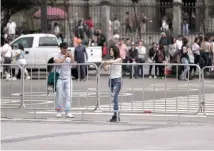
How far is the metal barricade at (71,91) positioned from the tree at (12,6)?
21.3 metres

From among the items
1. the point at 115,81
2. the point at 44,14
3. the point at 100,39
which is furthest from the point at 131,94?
the point at 44,14

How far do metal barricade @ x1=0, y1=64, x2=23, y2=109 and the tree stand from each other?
1984cm

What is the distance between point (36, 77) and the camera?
19438mm

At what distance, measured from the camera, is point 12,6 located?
4022cm

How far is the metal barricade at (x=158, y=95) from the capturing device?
17.1 m

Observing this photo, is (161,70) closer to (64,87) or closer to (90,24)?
(64,87)

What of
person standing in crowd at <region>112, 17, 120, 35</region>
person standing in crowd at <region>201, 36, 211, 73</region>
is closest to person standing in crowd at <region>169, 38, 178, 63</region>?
person standing in crowd at <region>201, 36, 211, 73</region>

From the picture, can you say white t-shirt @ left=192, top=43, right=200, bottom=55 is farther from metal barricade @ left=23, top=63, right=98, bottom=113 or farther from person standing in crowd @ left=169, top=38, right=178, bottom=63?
metal barricade @ left=23, top=63, right=98, bottom=113

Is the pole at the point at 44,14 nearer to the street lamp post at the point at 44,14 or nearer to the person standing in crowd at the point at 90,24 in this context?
the street lamp post at the point at 44,14

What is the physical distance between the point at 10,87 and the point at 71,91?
7.27 feet

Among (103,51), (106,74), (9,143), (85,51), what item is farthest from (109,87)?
(103,51)

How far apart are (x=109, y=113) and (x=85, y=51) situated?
13.8 metres

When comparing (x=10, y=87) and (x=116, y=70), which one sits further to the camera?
(x=10, y=87)

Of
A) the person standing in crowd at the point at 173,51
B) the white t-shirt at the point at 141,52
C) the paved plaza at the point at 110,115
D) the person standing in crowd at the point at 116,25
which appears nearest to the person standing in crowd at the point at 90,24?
the person standing in crowd at the point at 116,25
